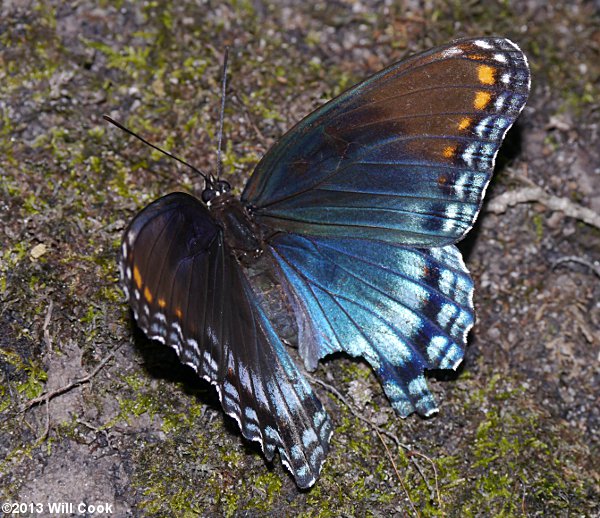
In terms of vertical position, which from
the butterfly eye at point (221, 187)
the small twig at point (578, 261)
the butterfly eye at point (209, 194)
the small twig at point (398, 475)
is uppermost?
the butterfly eye at point (221, 187)

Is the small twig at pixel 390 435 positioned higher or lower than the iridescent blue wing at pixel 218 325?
lower

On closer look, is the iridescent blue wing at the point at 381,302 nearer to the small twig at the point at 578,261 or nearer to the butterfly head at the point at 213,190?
the butterfly head at the point at 213,190

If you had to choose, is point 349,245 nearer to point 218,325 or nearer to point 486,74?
point 218,325

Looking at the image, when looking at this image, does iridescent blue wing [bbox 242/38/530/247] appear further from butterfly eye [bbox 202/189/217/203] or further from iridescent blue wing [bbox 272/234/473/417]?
butterfly eye [bbox 202/189/217/203]

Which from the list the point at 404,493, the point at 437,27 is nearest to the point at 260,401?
the point at 404,493

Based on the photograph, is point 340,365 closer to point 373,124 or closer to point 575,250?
point 373,124

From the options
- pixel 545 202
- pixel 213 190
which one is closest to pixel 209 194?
pixel 213 190

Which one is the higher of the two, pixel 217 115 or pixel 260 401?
pixel 217 115

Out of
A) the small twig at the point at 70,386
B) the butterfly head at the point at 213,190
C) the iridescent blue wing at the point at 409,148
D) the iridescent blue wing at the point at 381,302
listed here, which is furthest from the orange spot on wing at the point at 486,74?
the small twig at the point at 70,386
